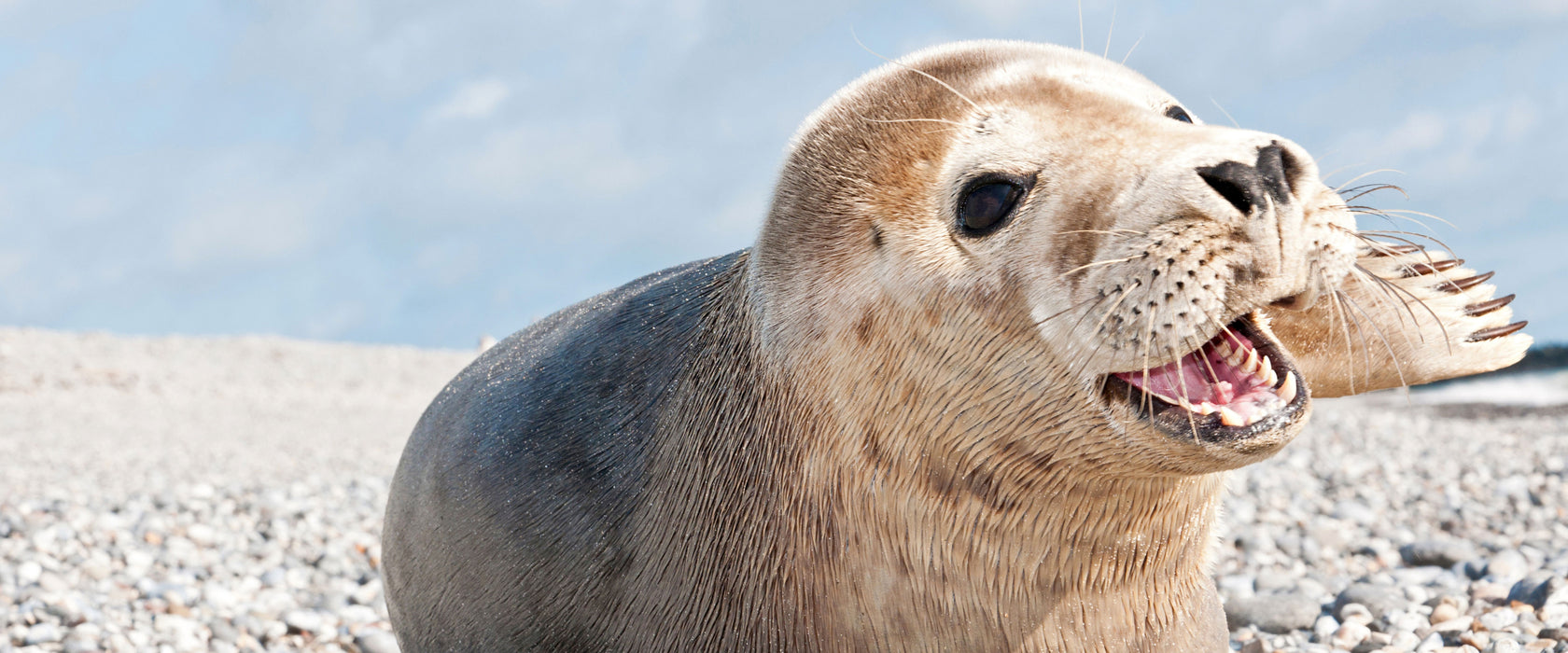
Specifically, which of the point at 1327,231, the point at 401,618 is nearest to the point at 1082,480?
the point at 1327,231

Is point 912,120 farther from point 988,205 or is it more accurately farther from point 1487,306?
point 1487,306

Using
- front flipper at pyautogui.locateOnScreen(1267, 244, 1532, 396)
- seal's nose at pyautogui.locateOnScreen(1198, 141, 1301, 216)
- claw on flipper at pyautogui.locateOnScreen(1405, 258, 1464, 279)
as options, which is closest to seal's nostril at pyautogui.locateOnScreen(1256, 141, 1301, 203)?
seal's nose at pyautogui.locateOnScreen(1198, 141, 1301, 216)

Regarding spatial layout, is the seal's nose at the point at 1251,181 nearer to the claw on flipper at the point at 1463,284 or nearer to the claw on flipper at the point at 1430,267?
the claw on flipper at the point at 1430,267

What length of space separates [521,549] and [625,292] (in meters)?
1.06

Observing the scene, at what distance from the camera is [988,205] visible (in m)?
2.85

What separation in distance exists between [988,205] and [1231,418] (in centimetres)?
69

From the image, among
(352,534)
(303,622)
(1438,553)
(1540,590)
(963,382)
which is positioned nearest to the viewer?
(963,382)

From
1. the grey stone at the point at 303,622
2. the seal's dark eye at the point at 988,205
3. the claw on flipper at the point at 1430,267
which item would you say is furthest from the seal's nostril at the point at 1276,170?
the grey stone at the point at 303,622

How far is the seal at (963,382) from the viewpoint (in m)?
2.59

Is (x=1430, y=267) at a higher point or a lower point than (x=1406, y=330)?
higher

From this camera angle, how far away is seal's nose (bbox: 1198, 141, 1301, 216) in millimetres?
2492

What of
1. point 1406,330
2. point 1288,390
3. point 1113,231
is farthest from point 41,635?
point 1406,330

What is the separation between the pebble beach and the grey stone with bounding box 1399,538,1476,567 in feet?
0.04

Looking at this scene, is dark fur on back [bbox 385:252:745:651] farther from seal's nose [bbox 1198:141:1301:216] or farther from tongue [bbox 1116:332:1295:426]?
seal's nose [bbox 1198:141:1301:216]
